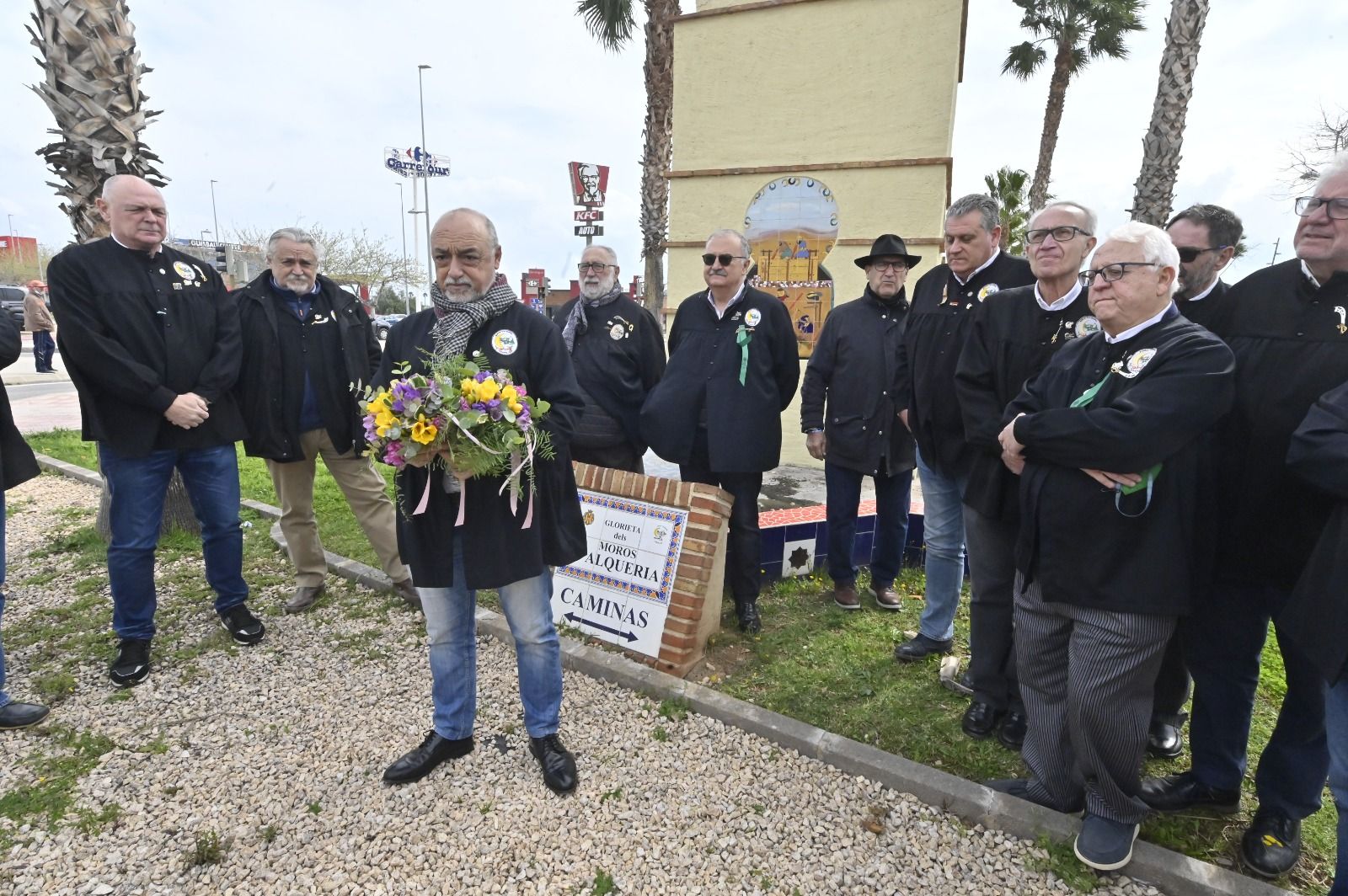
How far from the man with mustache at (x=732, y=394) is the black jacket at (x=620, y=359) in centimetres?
24

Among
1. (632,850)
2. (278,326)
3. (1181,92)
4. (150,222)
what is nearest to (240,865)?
(632,850)

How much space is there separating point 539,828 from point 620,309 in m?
2.87

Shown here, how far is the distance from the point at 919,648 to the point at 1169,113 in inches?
387

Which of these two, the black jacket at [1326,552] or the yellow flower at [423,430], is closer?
the black jacket at [1326,552]

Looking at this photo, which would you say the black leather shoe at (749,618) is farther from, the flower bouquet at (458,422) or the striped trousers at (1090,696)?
the flower bouquet at (458,422)

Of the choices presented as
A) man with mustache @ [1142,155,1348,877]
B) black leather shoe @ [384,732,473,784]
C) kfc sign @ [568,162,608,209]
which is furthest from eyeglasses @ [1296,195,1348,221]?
kfc sign @ [568,162,608,209]

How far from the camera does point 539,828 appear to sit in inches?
99.6

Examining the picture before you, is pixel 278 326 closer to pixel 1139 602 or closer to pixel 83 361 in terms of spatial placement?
pixel 83 361

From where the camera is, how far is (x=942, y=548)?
355 cm

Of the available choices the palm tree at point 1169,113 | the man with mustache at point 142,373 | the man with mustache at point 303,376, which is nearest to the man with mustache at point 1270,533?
the man with mustache at point 303,376

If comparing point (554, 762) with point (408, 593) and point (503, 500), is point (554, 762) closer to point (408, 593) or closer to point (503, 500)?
point (503, 500)

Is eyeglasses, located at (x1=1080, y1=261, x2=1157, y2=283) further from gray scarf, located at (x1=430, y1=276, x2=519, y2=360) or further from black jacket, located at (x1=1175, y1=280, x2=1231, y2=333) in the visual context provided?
gray scarf, located at (x1=430, y1=276, x2=519, y2=360)

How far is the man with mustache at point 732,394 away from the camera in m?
3.85

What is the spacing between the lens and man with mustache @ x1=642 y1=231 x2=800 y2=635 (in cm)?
385
